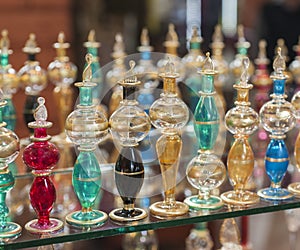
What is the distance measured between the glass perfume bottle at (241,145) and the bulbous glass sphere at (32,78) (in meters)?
0.41

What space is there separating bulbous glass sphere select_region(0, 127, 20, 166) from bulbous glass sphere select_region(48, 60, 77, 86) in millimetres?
445

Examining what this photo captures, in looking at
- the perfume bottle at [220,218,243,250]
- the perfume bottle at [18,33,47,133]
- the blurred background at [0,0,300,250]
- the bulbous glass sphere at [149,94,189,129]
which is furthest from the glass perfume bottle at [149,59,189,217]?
the blurred background at [0,0,300,250]

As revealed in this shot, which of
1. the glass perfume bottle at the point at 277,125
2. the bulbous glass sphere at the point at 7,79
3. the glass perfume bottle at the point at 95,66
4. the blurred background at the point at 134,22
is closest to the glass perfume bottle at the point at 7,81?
the bulbous glass sphere at the point at 7,79

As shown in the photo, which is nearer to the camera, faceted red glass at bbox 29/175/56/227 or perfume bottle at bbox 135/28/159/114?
faceted red glass at bbox 29/175/56/227

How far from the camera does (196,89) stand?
130 centimetres

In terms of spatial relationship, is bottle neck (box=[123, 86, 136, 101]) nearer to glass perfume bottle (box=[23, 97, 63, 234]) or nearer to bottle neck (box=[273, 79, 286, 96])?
glass perfume bottle (box=[23, 97, 63, 234])

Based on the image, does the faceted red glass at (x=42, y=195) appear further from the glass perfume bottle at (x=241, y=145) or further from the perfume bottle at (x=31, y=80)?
the perfume bottle at (x=31, y=80)

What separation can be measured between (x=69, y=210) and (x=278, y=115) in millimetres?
308

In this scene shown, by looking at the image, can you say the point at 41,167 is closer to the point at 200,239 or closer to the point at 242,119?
the point at 242,119

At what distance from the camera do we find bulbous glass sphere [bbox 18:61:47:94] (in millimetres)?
1162

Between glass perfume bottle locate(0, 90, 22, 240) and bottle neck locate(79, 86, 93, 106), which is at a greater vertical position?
bottle neck locate(79, 86, 93, 106)

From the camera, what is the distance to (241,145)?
90 cm

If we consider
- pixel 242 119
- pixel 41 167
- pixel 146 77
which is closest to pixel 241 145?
pixel 242 119

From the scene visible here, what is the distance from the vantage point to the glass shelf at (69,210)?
775 mm
